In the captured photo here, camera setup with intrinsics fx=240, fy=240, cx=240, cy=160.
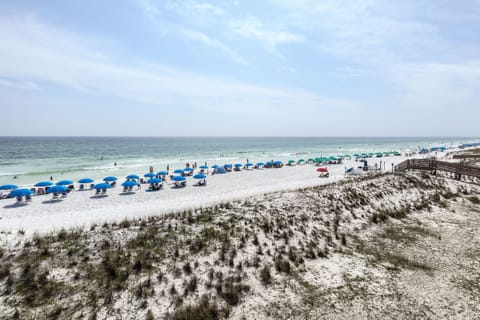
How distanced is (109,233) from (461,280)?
46.3 feet

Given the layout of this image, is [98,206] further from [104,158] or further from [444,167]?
[104,158]

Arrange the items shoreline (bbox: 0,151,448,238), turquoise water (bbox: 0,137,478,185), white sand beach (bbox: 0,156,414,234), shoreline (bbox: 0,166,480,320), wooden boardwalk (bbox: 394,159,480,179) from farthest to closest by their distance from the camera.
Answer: turquoise water (bbox: 0,137,478,185)
wooden boardwalk (bbox: 394,159,480,179)
white sand beach (bbox: 0,156,414,234)
shoreline (bbox: 0,151,448,238)
shoreline (bbox: 0,166,480,320)

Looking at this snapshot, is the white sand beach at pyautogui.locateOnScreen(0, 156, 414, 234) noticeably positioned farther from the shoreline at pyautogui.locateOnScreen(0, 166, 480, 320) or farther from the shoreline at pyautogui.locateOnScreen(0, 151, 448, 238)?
the shoreline at pyautogui.locateOnScreen(0, 166, 480, 320)

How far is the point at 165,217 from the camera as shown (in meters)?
13.1

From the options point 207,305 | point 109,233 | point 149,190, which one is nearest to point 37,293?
point 109,233

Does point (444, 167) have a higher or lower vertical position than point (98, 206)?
higher

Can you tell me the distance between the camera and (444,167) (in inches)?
997

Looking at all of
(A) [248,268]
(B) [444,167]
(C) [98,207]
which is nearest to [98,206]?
(C) [98,207]

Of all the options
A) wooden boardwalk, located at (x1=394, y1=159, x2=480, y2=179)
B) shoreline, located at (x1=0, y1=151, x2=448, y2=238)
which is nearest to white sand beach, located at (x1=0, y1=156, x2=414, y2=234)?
shoreline, located at (x1=0, y1=151, x2=448, y2=238)

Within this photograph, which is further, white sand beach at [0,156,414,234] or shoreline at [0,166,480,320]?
white sand beach at [0,156,414,234]

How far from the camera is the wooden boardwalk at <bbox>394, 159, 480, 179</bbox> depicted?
75.4ft

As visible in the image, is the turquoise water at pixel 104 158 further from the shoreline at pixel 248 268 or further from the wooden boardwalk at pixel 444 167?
the wooden boardwalk at pixel 444 167

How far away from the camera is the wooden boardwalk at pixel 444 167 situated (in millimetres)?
22984

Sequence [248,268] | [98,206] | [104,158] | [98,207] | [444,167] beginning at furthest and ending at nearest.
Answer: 1. [104,158]
2. [444,167]
3. [98,206]
4. [98,207]
5. [248,268]
